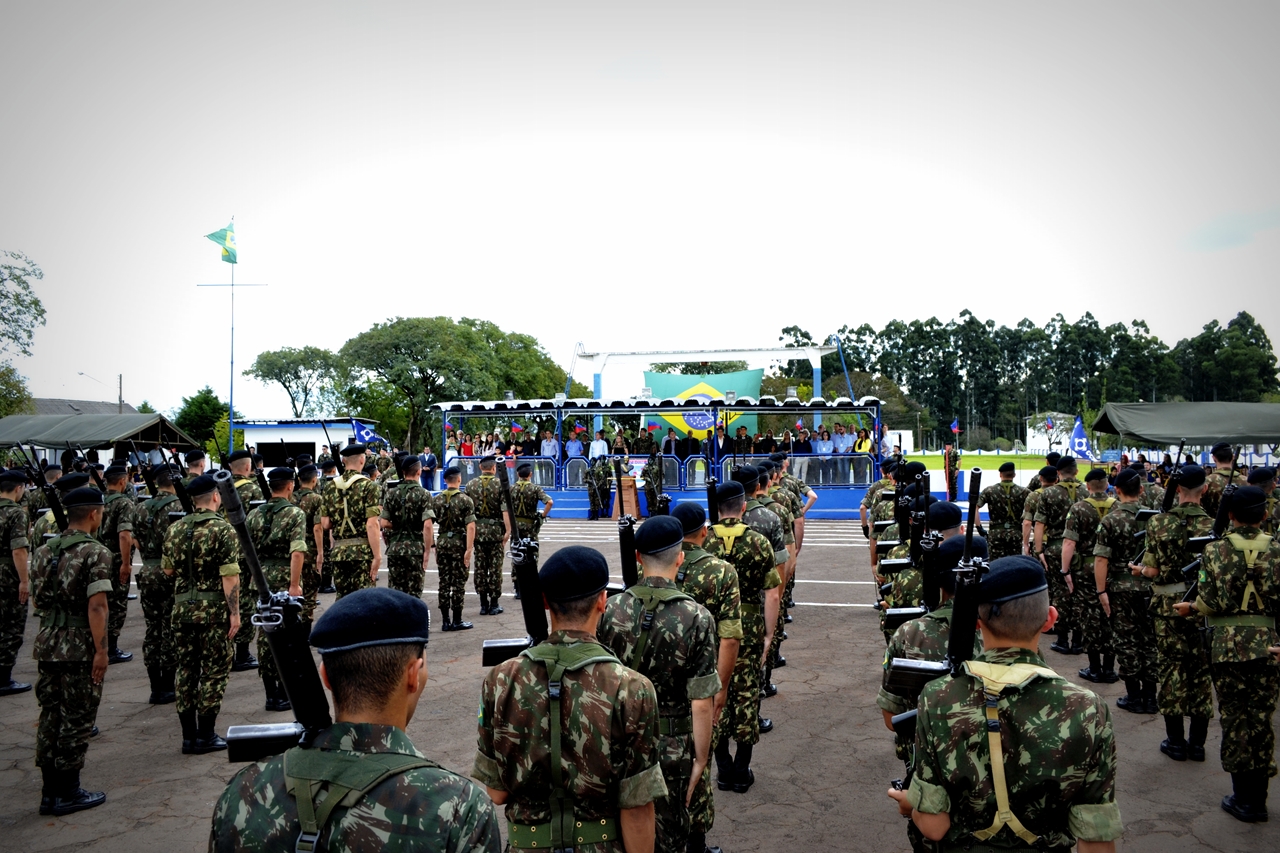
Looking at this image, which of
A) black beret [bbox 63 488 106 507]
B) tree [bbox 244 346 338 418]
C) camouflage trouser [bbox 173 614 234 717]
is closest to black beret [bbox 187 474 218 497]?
black beret [bbox 63 488 106 507]

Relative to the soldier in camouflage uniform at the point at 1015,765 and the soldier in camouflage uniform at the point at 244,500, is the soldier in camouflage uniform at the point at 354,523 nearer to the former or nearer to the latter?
the soldier in camouflage uniform at the point at 244,500

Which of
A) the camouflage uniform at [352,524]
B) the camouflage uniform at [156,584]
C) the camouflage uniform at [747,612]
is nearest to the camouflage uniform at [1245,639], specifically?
the camouflage uniform at [747,612]

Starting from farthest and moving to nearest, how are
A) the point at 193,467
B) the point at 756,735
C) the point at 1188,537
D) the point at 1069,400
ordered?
the point at 1069,400 < the point at 193,467 < the point at 1188,537 < the point at 756,735

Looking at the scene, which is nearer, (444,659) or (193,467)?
(444,659)

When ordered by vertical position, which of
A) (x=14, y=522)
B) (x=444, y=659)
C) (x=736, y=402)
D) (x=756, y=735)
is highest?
(x=736, y=402)

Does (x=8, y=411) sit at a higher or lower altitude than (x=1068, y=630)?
higher

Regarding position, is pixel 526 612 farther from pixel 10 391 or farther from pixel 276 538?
pixel 10 391

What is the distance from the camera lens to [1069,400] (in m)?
85.6

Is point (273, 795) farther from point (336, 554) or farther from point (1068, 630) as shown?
point (1068, 630)

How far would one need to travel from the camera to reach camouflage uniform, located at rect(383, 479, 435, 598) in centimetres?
989

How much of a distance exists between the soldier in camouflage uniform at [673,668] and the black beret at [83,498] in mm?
4444

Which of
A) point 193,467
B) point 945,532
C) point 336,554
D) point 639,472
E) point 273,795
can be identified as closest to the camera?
point 273,795

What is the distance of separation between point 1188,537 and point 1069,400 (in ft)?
293

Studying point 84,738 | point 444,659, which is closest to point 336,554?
point 444,659
